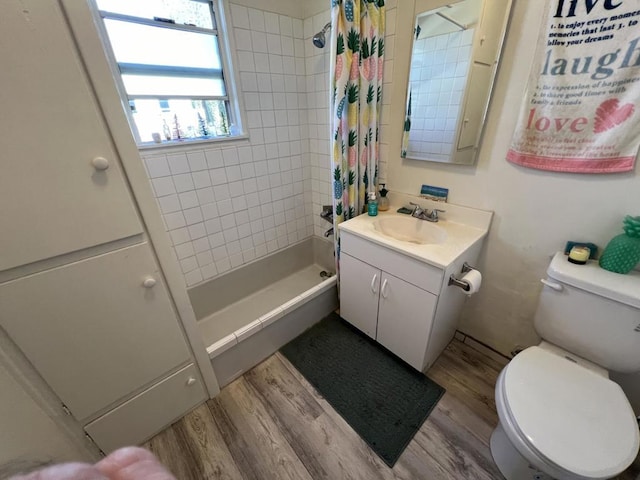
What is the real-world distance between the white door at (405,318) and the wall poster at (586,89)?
79cm

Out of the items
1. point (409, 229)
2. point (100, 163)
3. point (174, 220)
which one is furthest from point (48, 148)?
point (409, 229)

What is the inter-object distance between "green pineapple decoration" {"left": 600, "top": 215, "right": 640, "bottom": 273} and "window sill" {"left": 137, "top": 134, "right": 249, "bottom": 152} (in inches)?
77.5

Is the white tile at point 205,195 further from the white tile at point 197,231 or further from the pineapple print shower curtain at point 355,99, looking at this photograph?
the pineapple print shower curtain at point 355,99

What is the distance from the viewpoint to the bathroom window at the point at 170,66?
132 cm

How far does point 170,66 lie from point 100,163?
3.66 ft

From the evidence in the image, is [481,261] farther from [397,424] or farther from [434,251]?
[397,424]

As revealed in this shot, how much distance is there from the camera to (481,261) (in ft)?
4.70

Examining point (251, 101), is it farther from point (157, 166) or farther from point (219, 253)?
point (219, 253)

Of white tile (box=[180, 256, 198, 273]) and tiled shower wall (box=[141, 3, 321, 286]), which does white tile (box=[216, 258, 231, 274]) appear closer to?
tiled shower wall (box=[141, 3, 321, 286])

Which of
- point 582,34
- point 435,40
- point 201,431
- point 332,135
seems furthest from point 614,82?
point 201,431

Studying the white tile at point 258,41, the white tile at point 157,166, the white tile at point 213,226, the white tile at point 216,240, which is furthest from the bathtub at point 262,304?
the white tile at point 258,41

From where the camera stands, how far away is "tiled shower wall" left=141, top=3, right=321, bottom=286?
161 cm

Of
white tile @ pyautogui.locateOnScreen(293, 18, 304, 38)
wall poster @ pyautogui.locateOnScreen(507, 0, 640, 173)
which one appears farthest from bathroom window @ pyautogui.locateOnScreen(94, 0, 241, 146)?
wall poster @ pyautogui.locateOnScreen(507, 0, 640, 173)

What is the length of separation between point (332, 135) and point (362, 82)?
0.33 m
